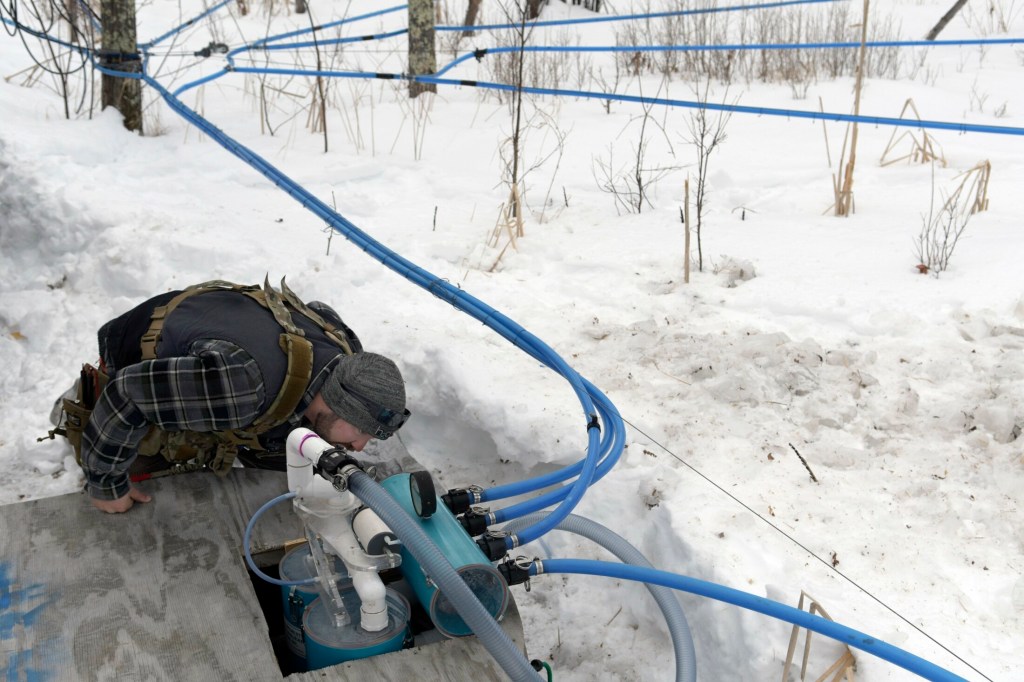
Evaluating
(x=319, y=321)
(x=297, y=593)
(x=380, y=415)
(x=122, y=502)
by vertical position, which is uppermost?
(x=319, y=321)

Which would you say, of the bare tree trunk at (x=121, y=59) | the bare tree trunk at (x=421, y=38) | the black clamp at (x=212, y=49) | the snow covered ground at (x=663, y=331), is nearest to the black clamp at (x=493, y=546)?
the snow covered ground at (x=663, y=331)

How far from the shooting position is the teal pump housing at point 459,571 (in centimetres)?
166

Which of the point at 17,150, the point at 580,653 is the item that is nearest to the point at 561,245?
the point at 580,653

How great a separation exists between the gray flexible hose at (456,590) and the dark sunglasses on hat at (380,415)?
0.45 meters

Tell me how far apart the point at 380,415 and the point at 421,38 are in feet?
15.9

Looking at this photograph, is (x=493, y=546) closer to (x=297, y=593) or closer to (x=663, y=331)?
(x=297, y=593)

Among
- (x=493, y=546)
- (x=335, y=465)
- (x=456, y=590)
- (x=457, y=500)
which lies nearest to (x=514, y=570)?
(x=493, y=546)

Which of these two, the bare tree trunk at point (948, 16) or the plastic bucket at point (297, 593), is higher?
the bare tree trunk at point (948, 16)

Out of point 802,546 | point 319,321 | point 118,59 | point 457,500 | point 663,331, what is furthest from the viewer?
point 118,59

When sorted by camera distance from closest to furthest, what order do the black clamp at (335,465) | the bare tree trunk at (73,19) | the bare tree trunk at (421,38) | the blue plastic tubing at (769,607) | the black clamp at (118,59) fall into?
the blue plastic tubing at (769,607) → the black clamp at (335,465) → the bare tree trunk at (73,19) → the black clamp at (118,59) → the bare tree trunk at (421,38)

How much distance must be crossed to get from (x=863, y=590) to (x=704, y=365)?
989 millimetres

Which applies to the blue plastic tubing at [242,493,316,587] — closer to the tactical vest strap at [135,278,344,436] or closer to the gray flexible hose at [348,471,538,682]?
the tactical vest strap at [135,278,344,436]

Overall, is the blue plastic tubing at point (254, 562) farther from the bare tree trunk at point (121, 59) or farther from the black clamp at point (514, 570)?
the bare tree trunk at point (121, 59)

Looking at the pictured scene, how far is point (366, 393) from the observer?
6.40ft
